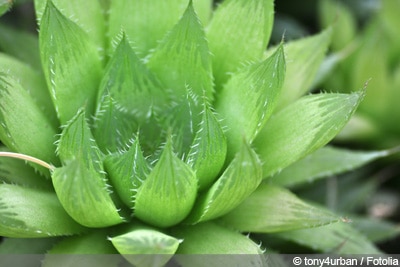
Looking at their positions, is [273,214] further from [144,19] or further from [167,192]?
[144,19]

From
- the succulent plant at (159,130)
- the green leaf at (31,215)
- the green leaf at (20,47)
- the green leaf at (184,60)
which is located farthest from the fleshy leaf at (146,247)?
the green leaf at (20,47)

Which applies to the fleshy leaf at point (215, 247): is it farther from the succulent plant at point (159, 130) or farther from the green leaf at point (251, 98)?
the green leaf at point (251, 98)

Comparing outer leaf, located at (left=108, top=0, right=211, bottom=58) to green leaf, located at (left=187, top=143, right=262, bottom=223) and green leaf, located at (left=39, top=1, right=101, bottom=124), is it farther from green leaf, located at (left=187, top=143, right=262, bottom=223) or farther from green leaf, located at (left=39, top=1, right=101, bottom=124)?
green leaf, located at (left=187, top=143, right=262, bottom=223)

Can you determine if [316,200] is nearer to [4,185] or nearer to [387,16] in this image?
[387,16]

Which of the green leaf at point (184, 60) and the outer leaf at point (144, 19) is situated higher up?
the outer leaf at point (144, 19)

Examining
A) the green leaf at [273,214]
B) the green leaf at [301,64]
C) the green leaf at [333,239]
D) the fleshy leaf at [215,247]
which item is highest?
the green leaf at [301,64]

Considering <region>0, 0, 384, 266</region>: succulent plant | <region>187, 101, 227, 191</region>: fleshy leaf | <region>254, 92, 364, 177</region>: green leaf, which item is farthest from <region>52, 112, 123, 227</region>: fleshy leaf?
<region>254, 92, 364, 177</region>: green leaf
